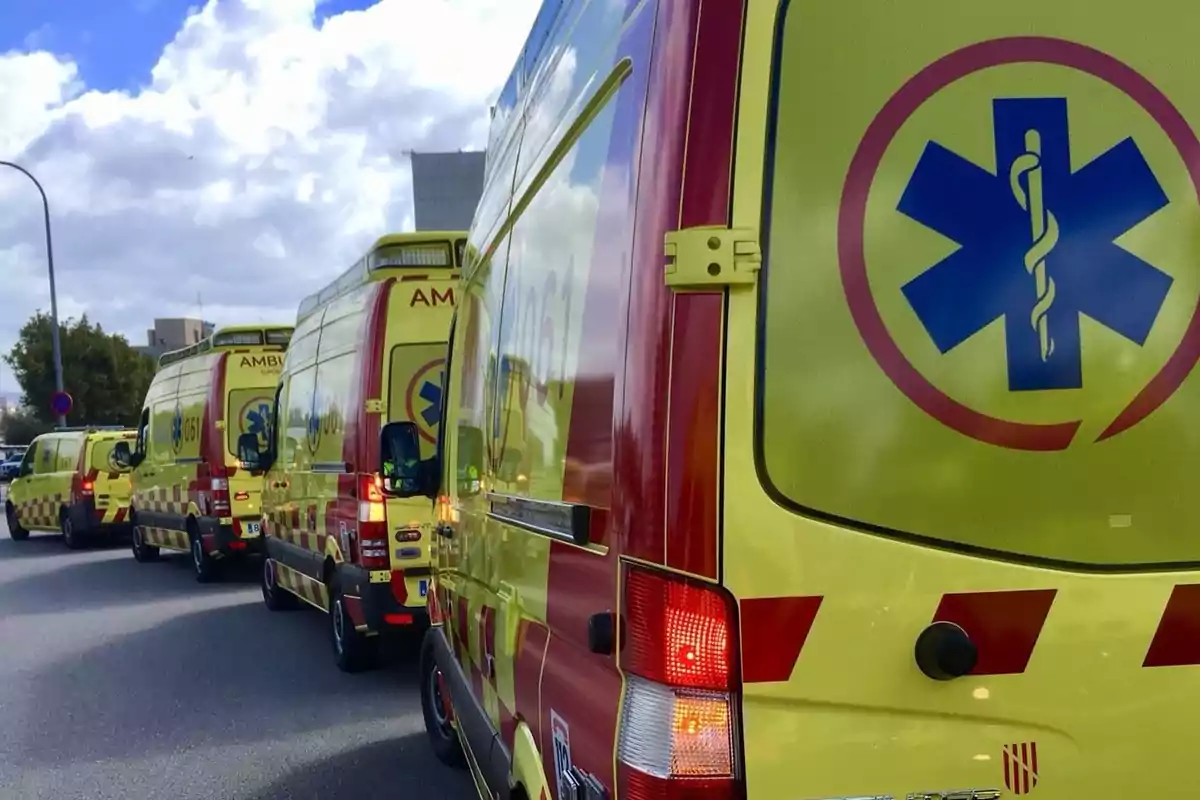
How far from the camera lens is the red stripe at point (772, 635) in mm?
1995

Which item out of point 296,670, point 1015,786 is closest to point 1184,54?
point 1015,786

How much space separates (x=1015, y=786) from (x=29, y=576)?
15862 mm

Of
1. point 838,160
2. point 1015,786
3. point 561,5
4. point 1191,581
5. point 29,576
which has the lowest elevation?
point 29,576

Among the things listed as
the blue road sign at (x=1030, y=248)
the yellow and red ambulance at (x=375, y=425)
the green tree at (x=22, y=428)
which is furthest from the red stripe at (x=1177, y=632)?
the green tree at (x=22, y=428)

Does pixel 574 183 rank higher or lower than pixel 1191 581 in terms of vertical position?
higher

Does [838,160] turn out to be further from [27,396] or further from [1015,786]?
[27,396]

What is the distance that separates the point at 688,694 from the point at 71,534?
1967 cm

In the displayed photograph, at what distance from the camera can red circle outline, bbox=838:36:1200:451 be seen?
6.70 feet

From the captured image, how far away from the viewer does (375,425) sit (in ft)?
24.4

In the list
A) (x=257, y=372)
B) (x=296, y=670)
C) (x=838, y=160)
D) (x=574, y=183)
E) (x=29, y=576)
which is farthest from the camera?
(x=29, y=576)

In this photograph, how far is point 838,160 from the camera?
2055 millimetres

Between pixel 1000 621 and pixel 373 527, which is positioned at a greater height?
pixel 1000 621

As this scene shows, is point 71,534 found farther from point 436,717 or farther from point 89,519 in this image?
point 436,717

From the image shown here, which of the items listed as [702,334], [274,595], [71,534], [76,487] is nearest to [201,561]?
[274,595]
